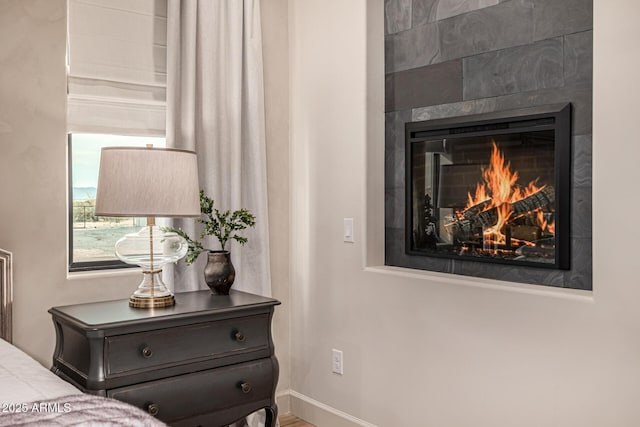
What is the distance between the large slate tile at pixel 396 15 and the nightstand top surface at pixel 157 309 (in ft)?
4.84

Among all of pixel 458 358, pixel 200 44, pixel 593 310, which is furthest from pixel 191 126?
pixel 593 310

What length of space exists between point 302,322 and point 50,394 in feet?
6.79

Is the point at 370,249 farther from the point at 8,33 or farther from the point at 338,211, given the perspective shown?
the point at 8,33

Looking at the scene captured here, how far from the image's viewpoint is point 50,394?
140 centimetres

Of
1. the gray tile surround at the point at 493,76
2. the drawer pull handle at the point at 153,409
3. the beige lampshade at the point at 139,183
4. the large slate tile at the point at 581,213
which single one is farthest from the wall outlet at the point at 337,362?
the large slate tile at the point at 581,213

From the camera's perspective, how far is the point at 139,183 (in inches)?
90.0

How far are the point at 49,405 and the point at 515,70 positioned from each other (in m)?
2.10

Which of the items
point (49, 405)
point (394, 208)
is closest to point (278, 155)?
point (394, 208)

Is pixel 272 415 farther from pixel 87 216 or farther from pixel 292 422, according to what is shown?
pixel 87 216

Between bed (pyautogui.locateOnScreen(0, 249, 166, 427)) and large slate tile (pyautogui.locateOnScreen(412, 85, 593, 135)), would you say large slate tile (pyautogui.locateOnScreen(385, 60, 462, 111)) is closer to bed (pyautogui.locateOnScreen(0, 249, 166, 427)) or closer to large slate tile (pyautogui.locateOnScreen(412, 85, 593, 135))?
large slate tile (pyautogui.locateOnScreen(412, 85, 593, 135))

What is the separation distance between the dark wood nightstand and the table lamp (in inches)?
6.0

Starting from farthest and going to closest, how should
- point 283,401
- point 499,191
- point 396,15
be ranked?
point 283,401 < point 396,15 < point 499,191

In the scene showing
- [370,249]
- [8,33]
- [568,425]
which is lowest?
[568,425]

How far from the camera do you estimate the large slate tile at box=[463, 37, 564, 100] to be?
2.42m
